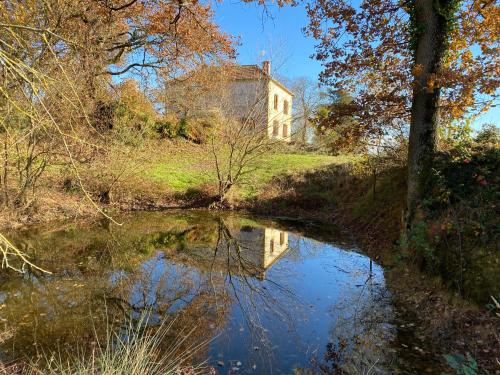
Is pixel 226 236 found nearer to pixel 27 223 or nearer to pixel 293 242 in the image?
pixel 293 242

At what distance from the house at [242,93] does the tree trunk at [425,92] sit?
6.89 metres

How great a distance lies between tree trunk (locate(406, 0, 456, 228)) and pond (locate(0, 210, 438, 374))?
7.15ft

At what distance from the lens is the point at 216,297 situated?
693cm

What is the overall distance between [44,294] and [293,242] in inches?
275

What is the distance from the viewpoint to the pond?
16.3ft

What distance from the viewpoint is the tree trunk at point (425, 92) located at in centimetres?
775

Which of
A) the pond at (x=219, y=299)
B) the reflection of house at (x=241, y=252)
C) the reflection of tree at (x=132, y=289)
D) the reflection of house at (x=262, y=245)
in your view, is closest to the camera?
the pond at (x=219, y=299)

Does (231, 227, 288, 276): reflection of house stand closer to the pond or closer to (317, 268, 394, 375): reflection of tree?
the pond

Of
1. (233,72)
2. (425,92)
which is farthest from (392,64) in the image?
(233,72)

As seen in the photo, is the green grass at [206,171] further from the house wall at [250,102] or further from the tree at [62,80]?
the tree at [62,80]

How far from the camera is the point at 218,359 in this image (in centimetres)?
480

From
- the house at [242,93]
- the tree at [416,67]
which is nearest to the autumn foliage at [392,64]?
the tree at [416,67]

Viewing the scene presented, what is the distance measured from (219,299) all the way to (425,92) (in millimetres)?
5959

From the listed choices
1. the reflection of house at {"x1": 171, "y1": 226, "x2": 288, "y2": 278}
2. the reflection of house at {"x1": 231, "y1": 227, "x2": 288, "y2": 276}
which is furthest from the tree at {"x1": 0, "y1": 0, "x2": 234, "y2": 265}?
the reflection of house at {"x1": 231, "y1": 227, "x2": 288, "y2": 276}
